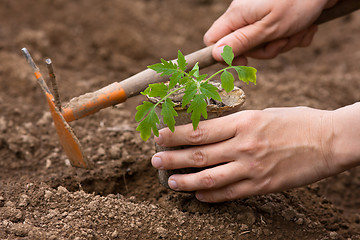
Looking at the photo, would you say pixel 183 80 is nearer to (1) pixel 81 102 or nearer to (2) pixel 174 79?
(2) pixel 174 79

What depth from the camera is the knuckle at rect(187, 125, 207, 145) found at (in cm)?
182

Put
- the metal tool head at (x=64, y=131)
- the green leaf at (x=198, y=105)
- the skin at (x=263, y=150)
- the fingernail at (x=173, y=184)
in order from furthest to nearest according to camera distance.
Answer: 1. the metal tool head at (x=64, y=131)
2. the fingernail at (x=173, y=184)
3. the skin at (x=263, y=150)
4. the green leaf at (x=198, y=105)

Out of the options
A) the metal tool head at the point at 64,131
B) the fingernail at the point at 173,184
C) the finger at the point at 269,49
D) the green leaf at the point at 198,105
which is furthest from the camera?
the finger at the point at 269,49

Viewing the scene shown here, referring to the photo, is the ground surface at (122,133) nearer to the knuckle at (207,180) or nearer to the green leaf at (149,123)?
the knuckle at (207,180)

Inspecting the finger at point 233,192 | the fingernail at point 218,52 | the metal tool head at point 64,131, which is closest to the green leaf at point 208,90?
the finger at point 233,192

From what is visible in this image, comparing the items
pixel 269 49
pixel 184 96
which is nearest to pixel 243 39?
pixel 269 49

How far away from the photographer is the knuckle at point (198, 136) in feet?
5.98

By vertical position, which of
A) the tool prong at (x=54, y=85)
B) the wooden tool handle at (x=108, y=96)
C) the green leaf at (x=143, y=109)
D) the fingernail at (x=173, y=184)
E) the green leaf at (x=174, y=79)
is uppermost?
the tool prong at (x=54, y=85)

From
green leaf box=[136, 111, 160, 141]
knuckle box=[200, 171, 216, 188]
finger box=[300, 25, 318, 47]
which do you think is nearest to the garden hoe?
green leaf box=[136, 111, 160, 141]

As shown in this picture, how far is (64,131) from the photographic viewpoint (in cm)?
212

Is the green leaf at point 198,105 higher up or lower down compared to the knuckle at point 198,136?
higher up

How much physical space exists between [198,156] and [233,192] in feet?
0.76

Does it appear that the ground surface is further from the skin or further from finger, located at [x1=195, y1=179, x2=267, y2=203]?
the skin

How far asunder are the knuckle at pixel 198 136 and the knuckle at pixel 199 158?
5cm
